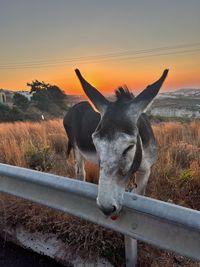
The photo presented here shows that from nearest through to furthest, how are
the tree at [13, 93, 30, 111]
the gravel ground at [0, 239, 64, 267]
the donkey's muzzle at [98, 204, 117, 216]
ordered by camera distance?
the donkey's muzzle at [98, 204, 117, 216] → the gravel ground at [0, 239, 64, 267] → the tree at [13, 93, 30, 111]

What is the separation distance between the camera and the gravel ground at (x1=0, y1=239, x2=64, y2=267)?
121 inches

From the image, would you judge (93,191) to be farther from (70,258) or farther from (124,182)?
(70,258)

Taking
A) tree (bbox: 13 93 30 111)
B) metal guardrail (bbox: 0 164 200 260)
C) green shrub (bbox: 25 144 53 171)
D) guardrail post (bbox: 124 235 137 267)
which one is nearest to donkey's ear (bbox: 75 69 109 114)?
metal guardrail (bbox: 0 164 200 260)

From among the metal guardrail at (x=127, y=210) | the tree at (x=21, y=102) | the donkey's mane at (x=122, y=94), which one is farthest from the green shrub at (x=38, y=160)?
the tree at (x=21, y=102)

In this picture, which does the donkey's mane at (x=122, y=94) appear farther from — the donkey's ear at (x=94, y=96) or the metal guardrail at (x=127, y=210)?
the metal guardrail at (x=127, y=210)

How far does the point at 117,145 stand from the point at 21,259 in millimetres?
1620

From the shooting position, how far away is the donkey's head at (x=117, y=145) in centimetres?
234

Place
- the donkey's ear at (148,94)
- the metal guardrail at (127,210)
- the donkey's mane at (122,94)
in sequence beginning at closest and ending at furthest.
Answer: the metal guardrail at (127,210) < the donkey's ear at (148,94) < the donkey's mane at (122,94)

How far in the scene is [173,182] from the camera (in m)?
4.46

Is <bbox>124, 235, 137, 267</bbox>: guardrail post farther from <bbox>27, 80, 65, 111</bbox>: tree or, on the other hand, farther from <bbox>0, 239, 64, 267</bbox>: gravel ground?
<bbox>27, 80, 65, 111</bbox>: tree

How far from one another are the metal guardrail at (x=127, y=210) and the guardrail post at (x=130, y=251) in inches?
16.8

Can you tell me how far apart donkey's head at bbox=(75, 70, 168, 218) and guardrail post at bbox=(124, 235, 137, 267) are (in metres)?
0.58

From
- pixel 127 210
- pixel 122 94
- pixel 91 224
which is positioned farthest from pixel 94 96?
pixel 91 224

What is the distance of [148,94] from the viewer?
9.16 ft
